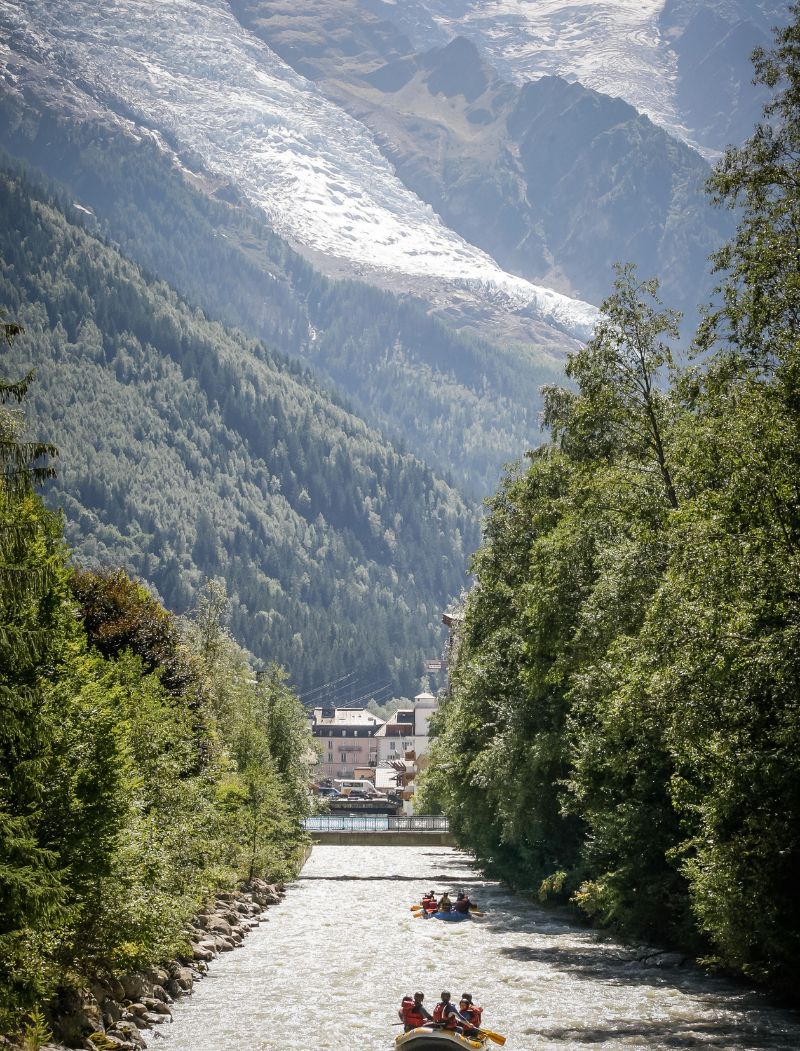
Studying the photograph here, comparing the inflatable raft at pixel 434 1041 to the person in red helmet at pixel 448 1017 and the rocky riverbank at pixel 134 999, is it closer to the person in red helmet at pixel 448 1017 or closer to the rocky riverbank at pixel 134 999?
the person in red helmet at pixel 448 1017

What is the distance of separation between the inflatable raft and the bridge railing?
105m

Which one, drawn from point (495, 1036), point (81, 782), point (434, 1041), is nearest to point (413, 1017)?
point (434, 1041)

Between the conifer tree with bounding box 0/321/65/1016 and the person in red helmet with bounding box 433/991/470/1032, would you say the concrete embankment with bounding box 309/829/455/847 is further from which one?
the conifer tree with bounding box 0/321/65/1016

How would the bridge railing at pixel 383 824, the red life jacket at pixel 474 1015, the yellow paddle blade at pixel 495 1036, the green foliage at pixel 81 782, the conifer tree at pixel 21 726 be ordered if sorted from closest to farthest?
the conifer tree at pixel 21 726 < the green foliage at pixel 81 782 < the yellow paddle blade at pixel 495 1036 < the red life jacket at pixel 474 1015 < the bridge railing at pixel 383 824

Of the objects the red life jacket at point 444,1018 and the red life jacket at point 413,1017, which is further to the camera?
the red life jacket at point 413,1017

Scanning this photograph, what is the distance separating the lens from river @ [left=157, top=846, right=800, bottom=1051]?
36219 millimetres

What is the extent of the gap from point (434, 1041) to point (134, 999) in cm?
1034

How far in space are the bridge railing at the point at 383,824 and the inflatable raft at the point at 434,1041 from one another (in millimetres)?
105140

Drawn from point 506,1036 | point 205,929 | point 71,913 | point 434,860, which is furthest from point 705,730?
point 434,860

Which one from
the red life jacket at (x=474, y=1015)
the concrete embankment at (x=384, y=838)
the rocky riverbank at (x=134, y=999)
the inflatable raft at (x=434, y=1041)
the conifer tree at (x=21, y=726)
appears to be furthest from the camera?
the concrete embankment at (x=384, y=838)

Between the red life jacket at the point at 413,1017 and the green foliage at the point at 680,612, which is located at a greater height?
the green foliage at the point at 680,612

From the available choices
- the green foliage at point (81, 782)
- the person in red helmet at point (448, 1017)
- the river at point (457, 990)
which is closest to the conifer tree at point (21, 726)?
the green foliage at point (81, 782)

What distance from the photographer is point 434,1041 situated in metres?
34.0

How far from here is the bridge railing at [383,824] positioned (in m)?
144
